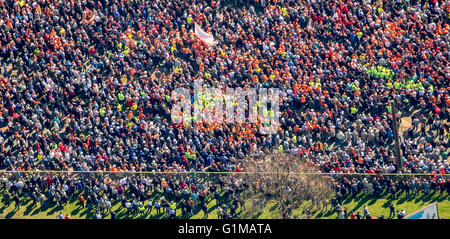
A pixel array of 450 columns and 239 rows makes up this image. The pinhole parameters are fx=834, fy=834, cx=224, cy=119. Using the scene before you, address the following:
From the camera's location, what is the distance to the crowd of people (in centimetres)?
6009

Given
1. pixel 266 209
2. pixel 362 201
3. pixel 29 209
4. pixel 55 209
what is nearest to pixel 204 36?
pixel 266 209

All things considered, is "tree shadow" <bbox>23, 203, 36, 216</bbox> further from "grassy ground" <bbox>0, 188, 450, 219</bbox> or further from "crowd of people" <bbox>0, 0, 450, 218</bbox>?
"crowd of people" <bbox>0, 0, 450, 218</bbox>

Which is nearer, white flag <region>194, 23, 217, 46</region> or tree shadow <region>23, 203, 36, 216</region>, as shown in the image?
tree shadow <region>23, 203, 36, 216</region>

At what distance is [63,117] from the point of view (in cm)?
6412

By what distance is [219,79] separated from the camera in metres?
67.8

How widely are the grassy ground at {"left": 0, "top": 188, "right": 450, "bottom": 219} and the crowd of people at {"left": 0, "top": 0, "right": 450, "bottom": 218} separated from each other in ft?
7.08

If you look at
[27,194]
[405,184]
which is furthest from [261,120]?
[27,194]

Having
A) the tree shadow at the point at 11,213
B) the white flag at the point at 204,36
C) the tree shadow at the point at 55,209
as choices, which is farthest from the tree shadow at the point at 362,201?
the tree shadow at the point at 11,213

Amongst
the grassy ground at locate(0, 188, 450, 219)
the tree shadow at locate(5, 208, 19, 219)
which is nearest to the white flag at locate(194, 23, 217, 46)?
the grassy ground at locate(0, 188, 450, 219)

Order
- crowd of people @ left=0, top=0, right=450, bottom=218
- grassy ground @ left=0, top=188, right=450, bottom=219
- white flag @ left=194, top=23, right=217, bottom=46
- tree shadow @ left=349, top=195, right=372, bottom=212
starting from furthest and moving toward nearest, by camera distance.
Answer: white flag @ left=194, top=23, right=217, bottom=46 < crowd of people @ left=0, top=0, right=450, bottom=218 < tree shadow @ left=349, top=195, right=372, bottom=212 < grassy ground @ left=0, top=188, right=450, bottom=219

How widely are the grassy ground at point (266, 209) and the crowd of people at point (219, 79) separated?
7.08 feet

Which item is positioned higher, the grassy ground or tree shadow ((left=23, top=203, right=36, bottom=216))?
tree shadow ((left=23, top=203, right=36, bottom=216))
